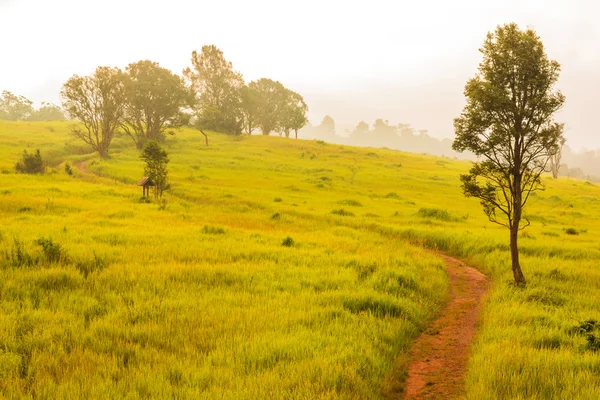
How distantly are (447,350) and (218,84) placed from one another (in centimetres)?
9200

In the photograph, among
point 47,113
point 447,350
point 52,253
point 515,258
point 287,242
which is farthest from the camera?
point 47,113

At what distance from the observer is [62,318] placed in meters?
7.44

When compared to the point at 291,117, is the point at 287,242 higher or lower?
lower

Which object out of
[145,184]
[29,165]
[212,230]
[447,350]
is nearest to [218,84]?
[29,165]

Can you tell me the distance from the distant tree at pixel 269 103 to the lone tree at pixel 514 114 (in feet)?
299

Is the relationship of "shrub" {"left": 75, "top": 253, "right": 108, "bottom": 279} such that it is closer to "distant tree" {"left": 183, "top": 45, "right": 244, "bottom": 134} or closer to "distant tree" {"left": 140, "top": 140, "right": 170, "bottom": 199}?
"distant tree" {"left": 140, "top": 140, "right": 170, "bottom": 199}

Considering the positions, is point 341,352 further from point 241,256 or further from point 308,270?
point 241,256

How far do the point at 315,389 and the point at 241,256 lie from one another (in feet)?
26.9

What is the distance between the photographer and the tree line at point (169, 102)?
5247cm

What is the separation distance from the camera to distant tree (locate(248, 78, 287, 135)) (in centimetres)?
10094

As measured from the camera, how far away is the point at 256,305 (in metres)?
8.73

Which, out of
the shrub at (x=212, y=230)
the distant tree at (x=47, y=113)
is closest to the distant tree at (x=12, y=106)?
the distant tree at (x=47, y=113)

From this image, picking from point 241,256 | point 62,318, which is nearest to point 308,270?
point 241,256

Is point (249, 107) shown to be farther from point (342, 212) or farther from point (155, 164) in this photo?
point (342, 212)
